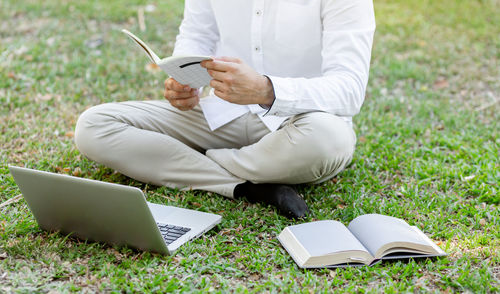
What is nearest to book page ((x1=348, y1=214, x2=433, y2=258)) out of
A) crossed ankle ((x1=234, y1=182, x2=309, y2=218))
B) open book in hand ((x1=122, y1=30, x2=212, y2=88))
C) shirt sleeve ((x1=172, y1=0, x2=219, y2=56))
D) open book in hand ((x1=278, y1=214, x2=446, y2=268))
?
open book in hand ((x1=278, y1=214, x2=446, y2=268))

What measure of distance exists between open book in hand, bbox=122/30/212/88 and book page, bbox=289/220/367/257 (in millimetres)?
730

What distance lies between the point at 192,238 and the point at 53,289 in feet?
1.92

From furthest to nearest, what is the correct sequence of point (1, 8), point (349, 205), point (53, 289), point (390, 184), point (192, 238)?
point (1, 8) → point (390, 184) → point (349, 205) → point (192, 238) → point (53, 289)

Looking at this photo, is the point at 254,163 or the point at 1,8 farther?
the point at 1,8

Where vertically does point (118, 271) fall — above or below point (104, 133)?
below

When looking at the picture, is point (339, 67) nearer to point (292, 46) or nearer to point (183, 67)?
point (292, 46)

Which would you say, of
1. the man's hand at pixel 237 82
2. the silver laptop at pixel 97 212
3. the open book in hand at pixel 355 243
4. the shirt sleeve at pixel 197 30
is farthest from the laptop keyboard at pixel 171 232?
the shirt sleeve at pixel 197 30

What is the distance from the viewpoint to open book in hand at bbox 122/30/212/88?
221cm

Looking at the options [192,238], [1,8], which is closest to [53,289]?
[192,238]

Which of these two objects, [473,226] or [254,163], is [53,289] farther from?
[473,226]

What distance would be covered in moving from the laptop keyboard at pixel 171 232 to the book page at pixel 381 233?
0.68 m

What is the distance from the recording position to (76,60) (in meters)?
4.51

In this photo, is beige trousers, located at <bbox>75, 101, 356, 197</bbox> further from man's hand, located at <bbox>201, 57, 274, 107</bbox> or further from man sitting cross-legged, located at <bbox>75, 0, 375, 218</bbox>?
man's hand, located at <bbox>201, 57, 274, 107</bbox>

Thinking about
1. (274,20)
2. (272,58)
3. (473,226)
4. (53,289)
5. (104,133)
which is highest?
(274,20)
